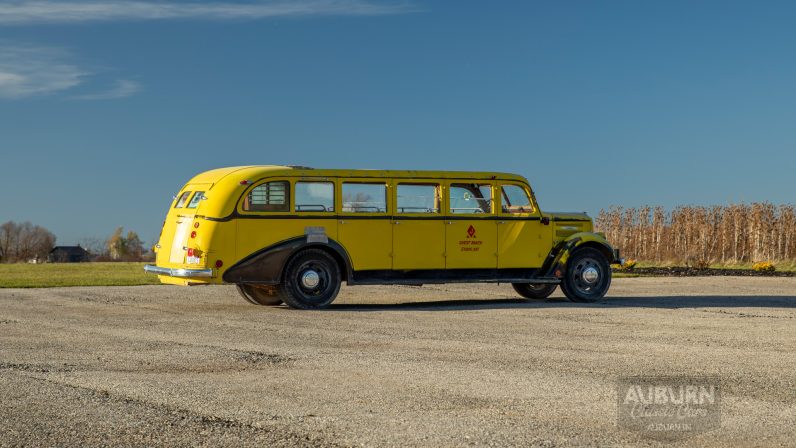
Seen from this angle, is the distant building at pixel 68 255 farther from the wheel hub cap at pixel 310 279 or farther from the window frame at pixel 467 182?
the window frame at pixel 467 182

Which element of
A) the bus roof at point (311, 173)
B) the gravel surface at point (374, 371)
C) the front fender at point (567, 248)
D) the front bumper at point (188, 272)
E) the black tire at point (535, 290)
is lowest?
the gravel surface at point (374, 371)

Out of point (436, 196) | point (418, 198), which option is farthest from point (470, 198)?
point (418, 198)

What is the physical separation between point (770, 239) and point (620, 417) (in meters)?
30.4

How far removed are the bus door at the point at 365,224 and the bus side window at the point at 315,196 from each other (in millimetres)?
183

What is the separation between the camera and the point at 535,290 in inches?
748

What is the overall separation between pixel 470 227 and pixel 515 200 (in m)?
1.01

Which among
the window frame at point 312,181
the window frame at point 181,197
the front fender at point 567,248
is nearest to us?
the window frame at point 312,181

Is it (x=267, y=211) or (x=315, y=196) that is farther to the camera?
(x=315, y=196)

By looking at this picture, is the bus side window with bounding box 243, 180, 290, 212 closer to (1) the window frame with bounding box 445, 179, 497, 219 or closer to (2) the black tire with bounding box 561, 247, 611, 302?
(1) the window frame with bounding box 445, 179, 497, 219

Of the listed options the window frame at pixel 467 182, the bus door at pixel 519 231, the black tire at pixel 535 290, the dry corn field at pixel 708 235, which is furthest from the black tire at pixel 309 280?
the dry corn field at pixel 708 235

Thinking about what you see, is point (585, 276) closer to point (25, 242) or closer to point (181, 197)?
point (181, 197)

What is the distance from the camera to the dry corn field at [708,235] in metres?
34.7

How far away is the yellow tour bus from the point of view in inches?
615

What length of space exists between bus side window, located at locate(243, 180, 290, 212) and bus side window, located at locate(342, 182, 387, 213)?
3.21 ft
